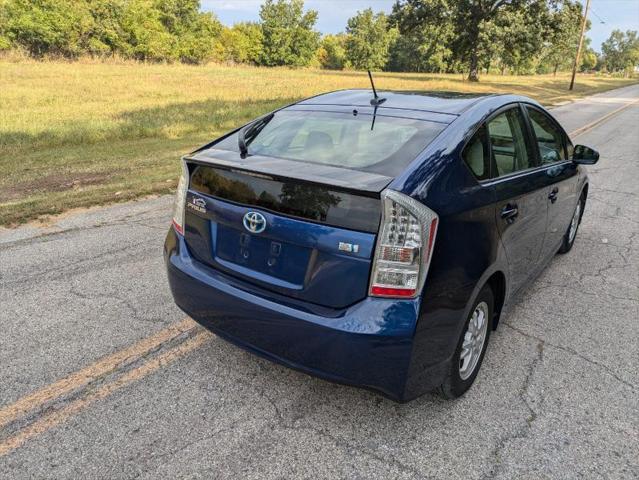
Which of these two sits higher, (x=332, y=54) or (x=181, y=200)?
(x=332, y=54)

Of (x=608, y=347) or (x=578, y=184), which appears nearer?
(x=608, y=347)

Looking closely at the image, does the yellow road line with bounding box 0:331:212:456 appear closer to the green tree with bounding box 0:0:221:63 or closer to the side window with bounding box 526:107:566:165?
the side window with bounding box 526:107:566:165

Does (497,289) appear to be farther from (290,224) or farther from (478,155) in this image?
(290,224)

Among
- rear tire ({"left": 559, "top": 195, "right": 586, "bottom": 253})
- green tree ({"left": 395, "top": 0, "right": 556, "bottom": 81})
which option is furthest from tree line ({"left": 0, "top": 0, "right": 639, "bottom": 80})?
rear tire ({"left": 559, "top": 195, "right": 586, "bottom": 253})

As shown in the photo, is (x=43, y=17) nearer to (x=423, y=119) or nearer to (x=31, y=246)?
(x=31, y=246)

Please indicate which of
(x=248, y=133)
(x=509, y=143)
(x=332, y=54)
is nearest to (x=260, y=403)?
(x=248, y=133)

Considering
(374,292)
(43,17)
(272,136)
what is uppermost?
(43,17)

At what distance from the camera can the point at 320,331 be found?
2227 mm

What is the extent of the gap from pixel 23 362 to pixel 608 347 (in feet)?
12.6

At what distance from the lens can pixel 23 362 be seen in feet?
9.71

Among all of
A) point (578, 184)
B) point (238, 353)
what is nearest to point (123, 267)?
point (238, 353)

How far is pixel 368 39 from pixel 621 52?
85834 millimetres

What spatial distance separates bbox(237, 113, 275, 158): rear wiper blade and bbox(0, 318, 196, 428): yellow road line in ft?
4.41

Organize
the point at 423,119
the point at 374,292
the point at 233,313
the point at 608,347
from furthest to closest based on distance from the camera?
the point at 608,347 < the point at 423,119 < the point at 233,313 < the point at 374,292
